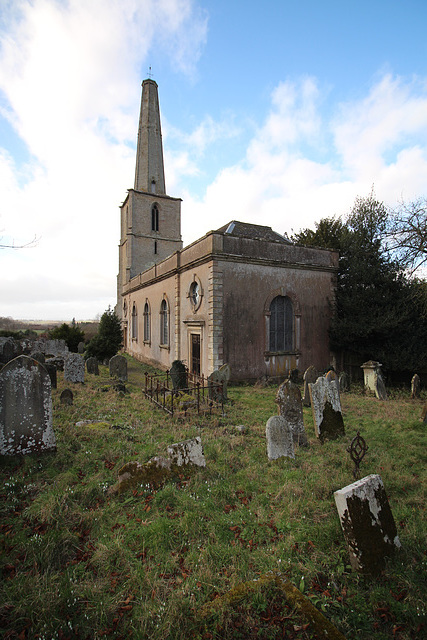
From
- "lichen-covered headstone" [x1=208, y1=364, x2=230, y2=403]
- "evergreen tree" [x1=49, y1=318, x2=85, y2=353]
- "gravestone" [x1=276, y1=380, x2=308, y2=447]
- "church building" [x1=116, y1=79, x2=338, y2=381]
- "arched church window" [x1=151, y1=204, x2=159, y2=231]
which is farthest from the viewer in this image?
"arched church window" [x1=151, y1=204, x2=159, y2=231]

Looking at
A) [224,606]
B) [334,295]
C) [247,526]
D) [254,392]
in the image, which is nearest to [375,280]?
[334,295]

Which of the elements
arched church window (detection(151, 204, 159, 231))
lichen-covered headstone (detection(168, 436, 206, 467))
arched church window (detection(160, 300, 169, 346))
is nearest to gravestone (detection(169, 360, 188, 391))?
lichen-covered headstone (detection(168, 436, 206, 467))

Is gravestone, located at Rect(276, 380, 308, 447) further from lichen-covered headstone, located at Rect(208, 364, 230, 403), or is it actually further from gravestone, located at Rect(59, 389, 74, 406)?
gravestone, located at Rect(59, 389, 74, 406)

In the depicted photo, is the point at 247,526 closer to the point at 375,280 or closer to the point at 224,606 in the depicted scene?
the point at 224,606

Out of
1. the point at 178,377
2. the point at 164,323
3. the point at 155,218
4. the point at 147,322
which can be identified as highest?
the point at 155,218

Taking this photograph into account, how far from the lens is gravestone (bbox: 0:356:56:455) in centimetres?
471

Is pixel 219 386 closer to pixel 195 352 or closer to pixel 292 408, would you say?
pixel 292 408

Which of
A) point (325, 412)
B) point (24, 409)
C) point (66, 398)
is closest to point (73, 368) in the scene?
point (66, 398)

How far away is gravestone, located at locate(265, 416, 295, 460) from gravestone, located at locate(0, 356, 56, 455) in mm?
3505

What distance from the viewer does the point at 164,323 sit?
1780 centimetres

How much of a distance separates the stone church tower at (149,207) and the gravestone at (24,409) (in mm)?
21627

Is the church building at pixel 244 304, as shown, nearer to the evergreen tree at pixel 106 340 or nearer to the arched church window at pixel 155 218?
the evergreen tree at pixel 106 340

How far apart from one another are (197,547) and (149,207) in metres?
27.6

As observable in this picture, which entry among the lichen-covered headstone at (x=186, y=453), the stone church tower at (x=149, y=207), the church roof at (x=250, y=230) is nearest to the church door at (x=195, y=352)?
the church roof at (x=250, y=230)
